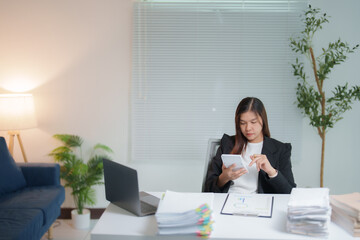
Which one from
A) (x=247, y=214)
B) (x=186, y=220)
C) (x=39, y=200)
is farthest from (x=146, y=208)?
(x=39, y=200)

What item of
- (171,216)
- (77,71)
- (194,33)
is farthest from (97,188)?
(171,216)

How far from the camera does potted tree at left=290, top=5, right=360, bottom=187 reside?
12.1 ft

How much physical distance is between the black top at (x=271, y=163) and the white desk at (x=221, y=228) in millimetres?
433

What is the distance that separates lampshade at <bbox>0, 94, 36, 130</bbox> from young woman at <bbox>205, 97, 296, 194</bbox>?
1979mm

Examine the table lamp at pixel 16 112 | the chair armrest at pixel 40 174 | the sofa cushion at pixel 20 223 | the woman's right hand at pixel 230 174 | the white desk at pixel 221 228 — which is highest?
the table lamp at pixel 16 112

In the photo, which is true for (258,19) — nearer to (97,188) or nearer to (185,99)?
(185,99)

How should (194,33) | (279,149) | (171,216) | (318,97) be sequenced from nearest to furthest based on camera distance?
1. (171,216)
2. (279,149)
3. (318,97)
4. (194,33)

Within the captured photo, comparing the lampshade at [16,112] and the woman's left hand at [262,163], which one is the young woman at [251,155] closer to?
the woman's left hand at [262,163]

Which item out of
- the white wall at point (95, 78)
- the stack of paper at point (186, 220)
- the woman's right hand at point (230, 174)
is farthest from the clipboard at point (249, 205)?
the white wall at point (95, 78)

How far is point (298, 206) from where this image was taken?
5.78 ft

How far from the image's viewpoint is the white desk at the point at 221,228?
5.65 feet

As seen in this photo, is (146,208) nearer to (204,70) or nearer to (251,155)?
(251,155)

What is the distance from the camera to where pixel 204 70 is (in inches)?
157

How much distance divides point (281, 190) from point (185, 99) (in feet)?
5.91
